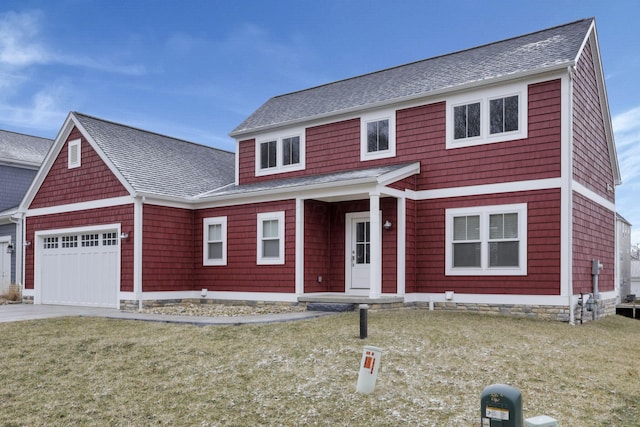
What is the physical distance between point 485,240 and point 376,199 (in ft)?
8.93

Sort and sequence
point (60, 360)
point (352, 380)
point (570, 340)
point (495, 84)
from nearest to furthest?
point (352, 380), point (60, 360), point (570, 340), point (495, 84)

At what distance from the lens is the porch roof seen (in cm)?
1354

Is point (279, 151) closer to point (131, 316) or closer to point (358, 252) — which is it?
point (358, 252)

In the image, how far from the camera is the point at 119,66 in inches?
906

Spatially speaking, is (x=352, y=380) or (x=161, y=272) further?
(x=161, y=272)

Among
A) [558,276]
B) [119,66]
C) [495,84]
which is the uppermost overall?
[119,66]

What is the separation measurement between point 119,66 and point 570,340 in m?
19.5

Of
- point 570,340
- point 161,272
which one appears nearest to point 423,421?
point 570,340

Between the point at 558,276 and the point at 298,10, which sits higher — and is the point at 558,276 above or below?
below

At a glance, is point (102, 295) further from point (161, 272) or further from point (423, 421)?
point (423, 421)

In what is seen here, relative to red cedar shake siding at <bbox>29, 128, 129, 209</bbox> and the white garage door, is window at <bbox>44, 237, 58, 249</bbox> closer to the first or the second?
the white garage door

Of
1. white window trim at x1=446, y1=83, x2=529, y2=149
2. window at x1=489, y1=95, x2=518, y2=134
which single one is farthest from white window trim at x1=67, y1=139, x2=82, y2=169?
window at x1=489, y1=95, x2=518, y2=134

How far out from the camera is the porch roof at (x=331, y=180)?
1354 cm

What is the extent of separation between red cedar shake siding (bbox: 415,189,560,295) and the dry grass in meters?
1.73
